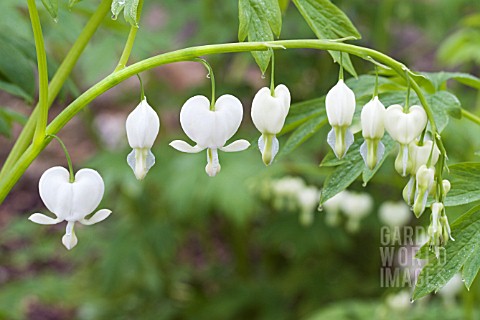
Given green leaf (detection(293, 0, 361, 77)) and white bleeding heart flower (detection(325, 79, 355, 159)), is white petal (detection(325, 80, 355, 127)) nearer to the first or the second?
white bleeding heart flower (detection(325, 79, 355, 159))

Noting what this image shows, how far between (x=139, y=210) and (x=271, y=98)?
2.97m

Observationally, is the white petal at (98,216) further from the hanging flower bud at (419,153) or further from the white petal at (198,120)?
the hanging flower bud at (419,153)

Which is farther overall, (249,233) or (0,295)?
(249,233)

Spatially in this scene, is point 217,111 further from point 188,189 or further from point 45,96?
point 188,189

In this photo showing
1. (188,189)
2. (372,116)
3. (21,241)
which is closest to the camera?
(372,116)

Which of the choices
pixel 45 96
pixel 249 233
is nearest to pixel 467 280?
pixel 45 96

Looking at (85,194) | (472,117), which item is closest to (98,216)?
(85,194)

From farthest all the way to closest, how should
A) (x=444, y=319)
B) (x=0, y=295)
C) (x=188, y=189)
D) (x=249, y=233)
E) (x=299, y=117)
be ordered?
(x=249, y=233), (x=0, y=295), (x=188, y=189), (x=444, y=319), (x=299, y=117)

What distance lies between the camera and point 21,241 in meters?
6.19

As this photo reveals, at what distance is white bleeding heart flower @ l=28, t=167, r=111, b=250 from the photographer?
113 centimetres

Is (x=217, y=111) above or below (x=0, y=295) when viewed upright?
above

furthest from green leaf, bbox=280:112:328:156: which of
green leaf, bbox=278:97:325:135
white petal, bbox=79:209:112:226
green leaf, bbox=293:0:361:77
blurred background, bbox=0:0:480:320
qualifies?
blurred background, bbox=0:0:480:320

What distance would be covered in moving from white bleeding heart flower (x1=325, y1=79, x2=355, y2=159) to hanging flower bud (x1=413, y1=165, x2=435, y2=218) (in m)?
0.11

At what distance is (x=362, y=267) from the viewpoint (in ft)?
13.5
